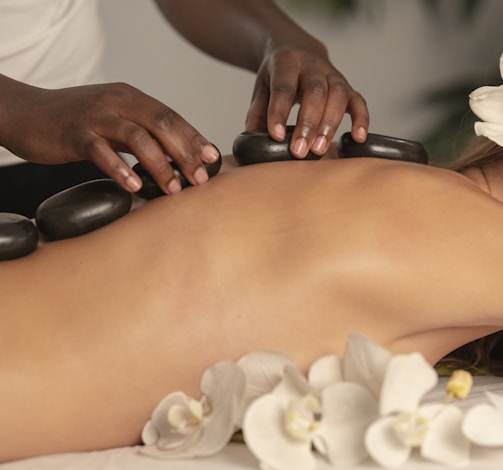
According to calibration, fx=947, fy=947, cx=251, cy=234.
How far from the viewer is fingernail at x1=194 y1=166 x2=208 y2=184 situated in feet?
3.79

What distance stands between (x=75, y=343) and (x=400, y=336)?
1.19 feet

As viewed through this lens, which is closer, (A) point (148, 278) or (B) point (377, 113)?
(A) point (148, 278)

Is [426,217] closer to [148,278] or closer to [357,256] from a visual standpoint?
[357,256]

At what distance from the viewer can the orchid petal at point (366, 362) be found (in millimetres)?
897

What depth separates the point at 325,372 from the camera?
→ 0.99 metres

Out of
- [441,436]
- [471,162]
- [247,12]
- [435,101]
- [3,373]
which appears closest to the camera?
[441,436]

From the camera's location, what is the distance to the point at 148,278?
1.05 meters

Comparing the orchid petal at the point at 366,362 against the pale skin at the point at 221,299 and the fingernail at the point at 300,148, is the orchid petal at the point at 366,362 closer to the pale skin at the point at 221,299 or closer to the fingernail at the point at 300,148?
the pale skin at the point at 221,299

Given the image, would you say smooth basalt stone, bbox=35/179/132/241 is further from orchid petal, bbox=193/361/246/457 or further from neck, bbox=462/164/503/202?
neck, bbox=462/164/503/202

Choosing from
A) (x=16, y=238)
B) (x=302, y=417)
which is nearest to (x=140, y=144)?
(x=16, y=238)

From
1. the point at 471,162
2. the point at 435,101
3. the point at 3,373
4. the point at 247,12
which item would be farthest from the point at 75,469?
the point at 435,101

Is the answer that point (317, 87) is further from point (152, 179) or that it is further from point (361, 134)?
point (152, 179)

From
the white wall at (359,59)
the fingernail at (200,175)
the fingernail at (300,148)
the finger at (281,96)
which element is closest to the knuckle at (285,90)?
the finger at (281,96)

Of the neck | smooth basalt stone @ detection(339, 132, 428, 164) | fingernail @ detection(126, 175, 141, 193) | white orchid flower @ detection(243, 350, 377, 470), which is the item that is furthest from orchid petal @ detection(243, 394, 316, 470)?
the neck
